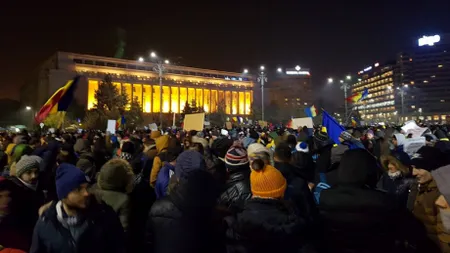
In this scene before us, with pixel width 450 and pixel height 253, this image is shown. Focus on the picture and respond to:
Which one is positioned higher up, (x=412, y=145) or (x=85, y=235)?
(x=412, y=145)

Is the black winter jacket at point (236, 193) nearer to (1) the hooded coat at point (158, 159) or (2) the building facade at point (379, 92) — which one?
(1) the hooded coat at point (158, 159)

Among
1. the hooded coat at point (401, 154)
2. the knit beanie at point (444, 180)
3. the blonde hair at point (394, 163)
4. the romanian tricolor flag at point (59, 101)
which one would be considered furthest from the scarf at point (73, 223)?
the romanian tricolor flag at point (59, 101)

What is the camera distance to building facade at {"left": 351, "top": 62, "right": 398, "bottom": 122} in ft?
425

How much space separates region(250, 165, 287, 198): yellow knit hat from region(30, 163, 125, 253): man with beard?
1.07 metres

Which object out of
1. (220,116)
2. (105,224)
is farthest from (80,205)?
(220,116)

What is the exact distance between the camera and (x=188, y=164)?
2.89 meters

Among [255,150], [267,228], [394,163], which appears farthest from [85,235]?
[394,163]

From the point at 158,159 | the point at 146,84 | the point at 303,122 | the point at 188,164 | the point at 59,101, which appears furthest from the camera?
the point at 146,84

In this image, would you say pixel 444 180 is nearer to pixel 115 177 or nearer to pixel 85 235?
pixel 85 235

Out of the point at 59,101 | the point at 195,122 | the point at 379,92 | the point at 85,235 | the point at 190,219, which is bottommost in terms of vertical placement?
the point at 85,235

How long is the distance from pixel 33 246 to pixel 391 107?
142 metres

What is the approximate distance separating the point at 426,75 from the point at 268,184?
143438mm

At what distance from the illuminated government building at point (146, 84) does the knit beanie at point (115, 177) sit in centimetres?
7571

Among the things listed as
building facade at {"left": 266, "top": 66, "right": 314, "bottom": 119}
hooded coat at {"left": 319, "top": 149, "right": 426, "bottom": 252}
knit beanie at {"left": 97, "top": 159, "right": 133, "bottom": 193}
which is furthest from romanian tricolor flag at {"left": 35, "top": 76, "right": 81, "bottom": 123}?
building facade at {"left": 266, "top": 66, "right": 314, "bottom": 119}
